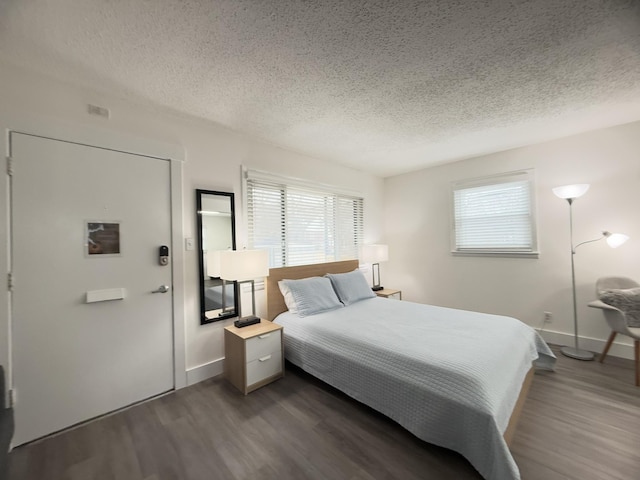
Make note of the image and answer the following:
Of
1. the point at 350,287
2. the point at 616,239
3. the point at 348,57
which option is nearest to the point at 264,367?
the point at 350,287

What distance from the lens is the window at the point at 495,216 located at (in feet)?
11.0

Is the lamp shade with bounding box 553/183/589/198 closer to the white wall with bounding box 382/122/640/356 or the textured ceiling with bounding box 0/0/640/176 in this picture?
the white wall with bounding box 382/122/640/356

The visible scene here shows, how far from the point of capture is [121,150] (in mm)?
2119

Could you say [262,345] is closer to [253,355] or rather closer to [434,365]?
[253,355]

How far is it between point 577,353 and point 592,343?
285 millimetres

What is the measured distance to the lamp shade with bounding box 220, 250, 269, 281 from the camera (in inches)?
92.4

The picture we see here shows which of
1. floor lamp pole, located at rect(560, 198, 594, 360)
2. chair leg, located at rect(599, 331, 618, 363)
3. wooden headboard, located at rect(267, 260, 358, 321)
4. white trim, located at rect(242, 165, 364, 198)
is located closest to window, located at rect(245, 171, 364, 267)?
white trim, located at rect(242, 165, 364, 198)

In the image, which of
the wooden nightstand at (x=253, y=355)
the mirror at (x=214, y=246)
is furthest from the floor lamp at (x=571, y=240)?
the mirror at (x=214, y=246)

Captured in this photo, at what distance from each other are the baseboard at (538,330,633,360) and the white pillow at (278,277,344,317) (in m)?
2.68

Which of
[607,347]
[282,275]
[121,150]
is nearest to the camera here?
[121,150]

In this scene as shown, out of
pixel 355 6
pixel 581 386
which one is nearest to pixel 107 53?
pixel 355 6

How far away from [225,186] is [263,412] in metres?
2.15

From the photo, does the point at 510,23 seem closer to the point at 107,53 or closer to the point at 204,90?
the point at 204,90

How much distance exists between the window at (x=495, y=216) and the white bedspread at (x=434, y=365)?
1469 mm
